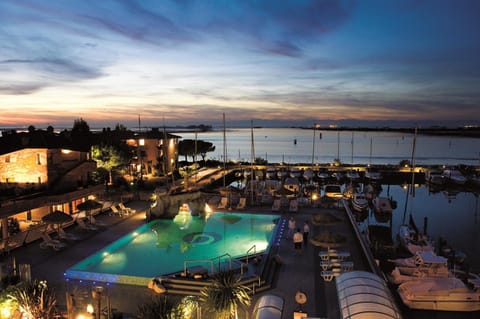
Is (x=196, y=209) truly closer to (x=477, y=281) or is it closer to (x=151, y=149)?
(x=477, y=281)

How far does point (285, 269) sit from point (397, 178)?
45.1m

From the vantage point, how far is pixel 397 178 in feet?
177

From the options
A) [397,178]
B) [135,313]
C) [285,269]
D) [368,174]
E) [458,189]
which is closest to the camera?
[135,313]

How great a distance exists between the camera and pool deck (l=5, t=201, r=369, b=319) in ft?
37.8

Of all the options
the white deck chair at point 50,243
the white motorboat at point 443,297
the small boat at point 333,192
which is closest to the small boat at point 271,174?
the small boat at point 333,192

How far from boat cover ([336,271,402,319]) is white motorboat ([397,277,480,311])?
5.27m

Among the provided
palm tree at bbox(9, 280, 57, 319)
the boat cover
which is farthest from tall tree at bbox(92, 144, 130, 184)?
the boat cover

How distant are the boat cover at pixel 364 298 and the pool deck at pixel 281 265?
6.68 ft

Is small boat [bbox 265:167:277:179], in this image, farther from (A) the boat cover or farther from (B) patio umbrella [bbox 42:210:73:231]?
(A) the boat cover

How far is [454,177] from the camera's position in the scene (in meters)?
48.6

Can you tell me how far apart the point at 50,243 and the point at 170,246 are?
17.8 ft

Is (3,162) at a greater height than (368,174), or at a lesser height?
greater

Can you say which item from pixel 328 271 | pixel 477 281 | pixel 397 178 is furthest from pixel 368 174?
pixel 328 271

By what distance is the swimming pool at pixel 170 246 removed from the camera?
14.6 metres
